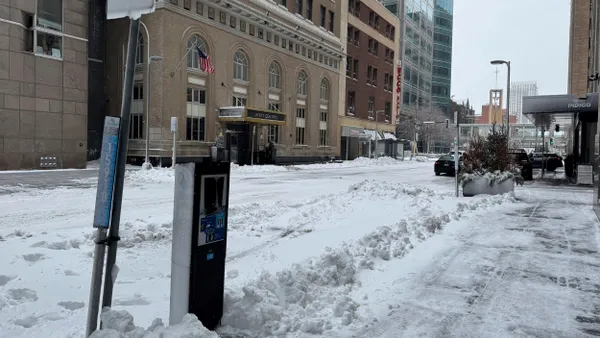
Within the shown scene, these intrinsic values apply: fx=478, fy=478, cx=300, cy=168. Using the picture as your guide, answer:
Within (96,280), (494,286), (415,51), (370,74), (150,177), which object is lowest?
(494,286)

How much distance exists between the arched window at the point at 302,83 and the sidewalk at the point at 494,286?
34848 mm

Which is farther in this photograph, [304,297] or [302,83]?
[302,83]

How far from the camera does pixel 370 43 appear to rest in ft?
194

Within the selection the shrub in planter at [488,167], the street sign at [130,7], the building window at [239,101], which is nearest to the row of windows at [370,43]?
the building window at [239,101]

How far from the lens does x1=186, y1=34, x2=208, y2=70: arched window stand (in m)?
31.6

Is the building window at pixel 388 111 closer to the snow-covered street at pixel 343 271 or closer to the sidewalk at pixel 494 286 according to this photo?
the snow-covered street at pixel 343 271

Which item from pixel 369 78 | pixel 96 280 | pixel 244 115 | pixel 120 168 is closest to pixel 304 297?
pixel 96 280

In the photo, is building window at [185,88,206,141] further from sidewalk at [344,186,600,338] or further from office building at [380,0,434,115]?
office building at [380,0,434,115]

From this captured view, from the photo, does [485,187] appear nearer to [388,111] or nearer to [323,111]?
[323,111]

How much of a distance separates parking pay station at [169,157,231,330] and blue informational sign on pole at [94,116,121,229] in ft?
1.65

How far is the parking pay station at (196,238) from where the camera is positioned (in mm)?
3762

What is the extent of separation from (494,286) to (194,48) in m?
29.1

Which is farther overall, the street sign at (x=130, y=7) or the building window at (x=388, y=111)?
the building window at (x=388, y=111)

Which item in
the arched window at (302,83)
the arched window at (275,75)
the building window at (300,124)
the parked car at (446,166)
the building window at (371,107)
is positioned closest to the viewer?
the parked car at (446,166)
